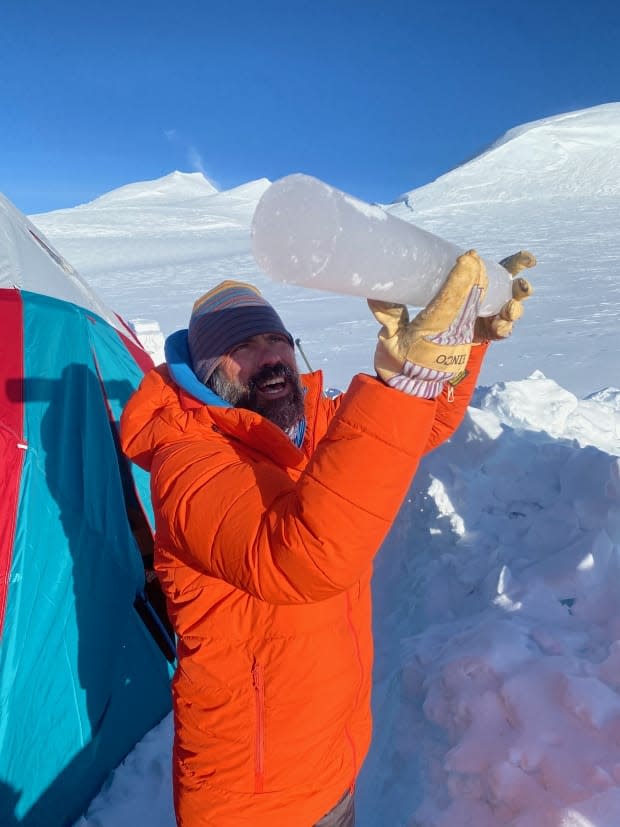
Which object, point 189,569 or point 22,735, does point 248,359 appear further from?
point 22,735

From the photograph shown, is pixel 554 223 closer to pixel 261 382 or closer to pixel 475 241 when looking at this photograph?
pixel 475 241

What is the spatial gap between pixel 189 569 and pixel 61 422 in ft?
3.58

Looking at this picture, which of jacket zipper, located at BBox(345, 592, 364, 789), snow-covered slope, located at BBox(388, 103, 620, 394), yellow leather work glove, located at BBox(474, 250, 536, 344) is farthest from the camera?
snow-covered slope, located at BBox(388, 103, 620, 394)

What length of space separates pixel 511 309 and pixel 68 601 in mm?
1736

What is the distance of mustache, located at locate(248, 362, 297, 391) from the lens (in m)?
1.57

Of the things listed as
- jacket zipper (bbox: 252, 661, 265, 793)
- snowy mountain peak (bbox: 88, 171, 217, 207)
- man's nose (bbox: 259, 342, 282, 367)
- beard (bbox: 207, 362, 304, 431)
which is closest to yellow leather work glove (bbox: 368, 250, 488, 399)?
beard (bbox: 207, 362, 304, 431)

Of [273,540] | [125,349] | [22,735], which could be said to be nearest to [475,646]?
[273,540]

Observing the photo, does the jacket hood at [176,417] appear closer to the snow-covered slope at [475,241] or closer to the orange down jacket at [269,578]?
the orange down jacket at [269,578]

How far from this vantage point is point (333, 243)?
34.3 inches

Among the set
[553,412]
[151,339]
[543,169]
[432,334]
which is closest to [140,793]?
[432,334]

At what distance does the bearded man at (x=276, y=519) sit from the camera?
98cm

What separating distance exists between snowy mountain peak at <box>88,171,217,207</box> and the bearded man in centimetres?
→ 3505

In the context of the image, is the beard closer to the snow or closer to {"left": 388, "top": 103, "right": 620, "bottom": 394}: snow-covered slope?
the snow

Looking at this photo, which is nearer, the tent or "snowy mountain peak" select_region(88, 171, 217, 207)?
the tent
